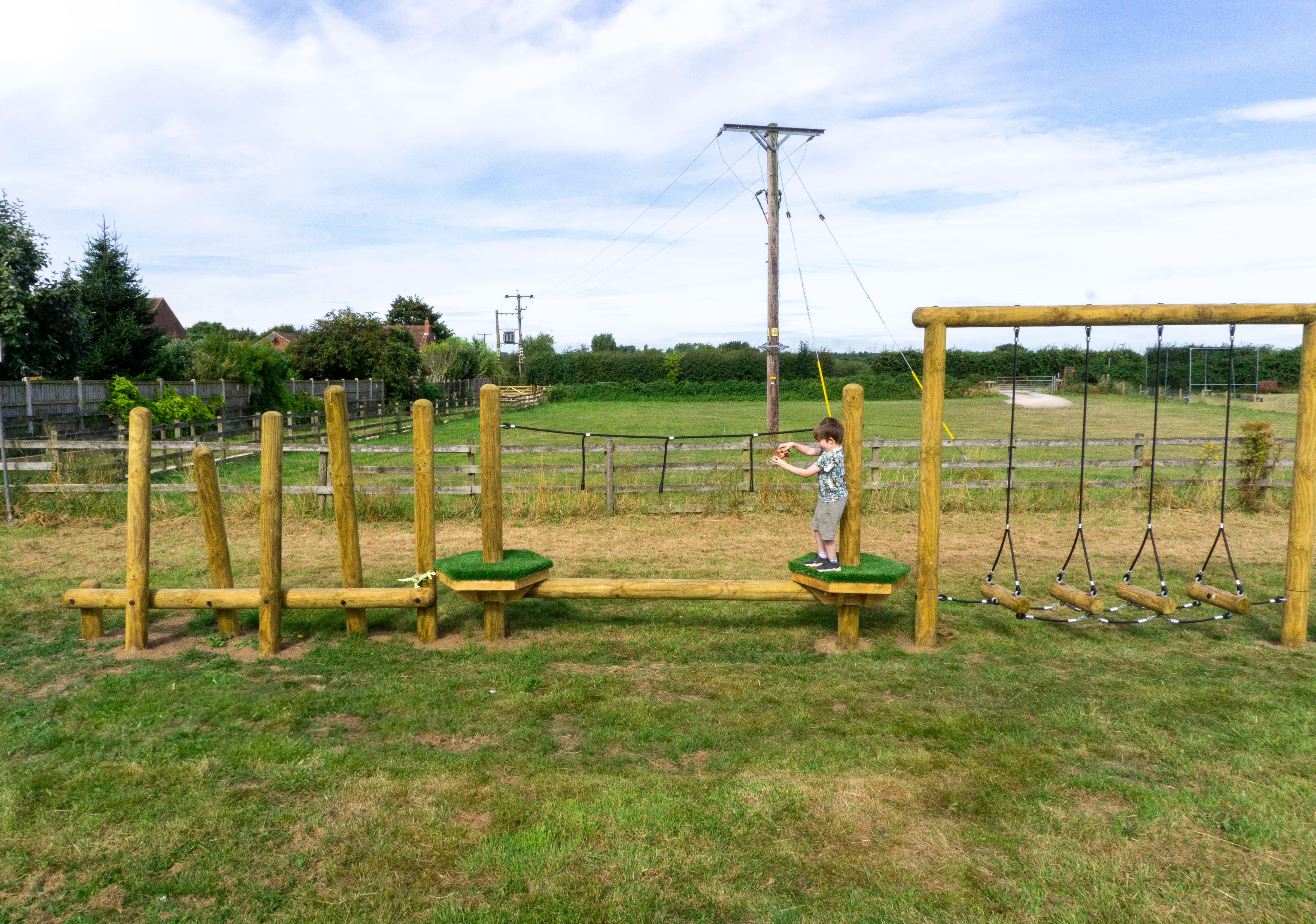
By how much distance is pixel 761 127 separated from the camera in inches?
695

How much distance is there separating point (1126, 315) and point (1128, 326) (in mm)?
108

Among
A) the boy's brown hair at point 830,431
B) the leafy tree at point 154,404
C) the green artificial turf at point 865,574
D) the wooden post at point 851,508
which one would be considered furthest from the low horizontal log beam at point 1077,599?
the leafy tree at point 154,404

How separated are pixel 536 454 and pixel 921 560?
18856mm

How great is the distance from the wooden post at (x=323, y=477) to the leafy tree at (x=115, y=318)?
20738 millimetres

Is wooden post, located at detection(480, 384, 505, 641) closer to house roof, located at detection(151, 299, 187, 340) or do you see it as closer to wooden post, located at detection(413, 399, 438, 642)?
wooden post, located at detection(413, 399, 438, 642)

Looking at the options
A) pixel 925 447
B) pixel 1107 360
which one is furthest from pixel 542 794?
pixel 1107 360

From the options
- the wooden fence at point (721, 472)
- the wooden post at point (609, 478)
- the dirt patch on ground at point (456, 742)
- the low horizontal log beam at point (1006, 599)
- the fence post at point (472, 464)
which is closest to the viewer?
the dirt patch on ground at point (456, 742)

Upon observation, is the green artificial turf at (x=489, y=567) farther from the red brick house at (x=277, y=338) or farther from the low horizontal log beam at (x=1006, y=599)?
the red brick house at (x=277, y=338)

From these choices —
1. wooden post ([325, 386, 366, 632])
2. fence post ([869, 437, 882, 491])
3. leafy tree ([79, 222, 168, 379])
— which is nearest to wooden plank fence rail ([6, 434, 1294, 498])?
fence post ([869, 437, 882, 491])

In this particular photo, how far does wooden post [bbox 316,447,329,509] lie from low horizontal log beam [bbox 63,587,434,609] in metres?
5.56

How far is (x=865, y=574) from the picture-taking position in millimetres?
6293

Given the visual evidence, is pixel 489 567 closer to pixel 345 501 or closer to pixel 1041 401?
pixel 345 501

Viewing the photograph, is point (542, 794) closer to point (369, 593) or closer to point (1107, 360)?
point (369, 593)

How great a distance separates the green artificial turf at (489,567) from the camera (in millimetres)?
6445
